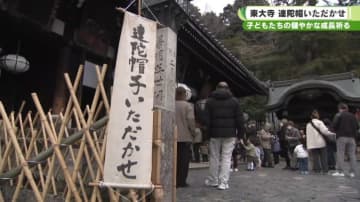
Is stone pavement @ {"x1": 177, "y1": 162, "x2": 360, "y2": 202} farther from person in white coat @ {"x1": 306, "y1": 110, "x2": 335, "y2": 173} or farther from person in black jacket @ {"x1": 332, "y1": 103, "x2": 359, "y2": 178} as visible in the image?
person in white coat @ {"x1": 306, "y1": 110, "x2": 335, "y2": 173}

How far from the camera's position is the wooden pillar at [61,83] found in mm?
7801

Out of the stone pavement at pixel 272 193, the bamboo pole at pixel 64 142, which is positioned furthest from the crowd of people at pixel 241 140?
the bamboo pole at pixel 64 142

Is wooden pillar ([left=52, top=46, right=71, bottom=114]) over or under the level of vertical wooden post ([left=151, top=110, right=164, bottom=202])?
over

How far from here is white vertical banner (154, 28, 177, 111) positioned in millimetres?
4312

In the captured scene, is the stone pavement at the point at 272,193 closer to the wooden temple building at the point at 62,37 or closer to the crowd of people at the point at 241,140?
the crowd of people at the point at 241,140

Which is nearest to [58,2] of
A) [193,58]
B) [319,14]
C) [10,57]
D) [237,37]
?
[10,57]

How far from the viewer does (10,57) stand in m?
7.45

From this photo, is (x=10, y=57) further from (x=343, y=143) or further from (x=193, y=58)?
A: (x=343, y=143)

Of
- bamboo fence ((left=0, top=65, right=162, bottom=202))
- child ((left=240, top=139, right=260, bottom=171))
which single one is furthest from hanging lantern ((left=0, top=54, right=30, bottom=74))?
child ((left=240, top=139, right=260, bottom=171))

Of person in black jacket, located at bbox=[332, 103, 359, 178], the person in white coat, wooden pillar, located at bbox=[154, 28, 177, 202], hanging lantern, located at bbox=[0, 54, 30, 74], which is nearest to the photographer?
wooden pillar, located at bbox=[154, 28, 177, 202]

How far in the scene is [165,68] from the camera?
444 centimetres

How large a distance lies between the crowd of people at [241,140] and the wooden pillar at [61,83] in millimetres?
2907

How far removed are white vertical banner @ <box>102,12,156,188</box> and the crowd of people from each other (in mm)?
2865

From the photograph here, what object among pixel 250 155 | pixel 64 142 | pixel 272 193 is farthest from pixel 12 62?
pixel 250 155
